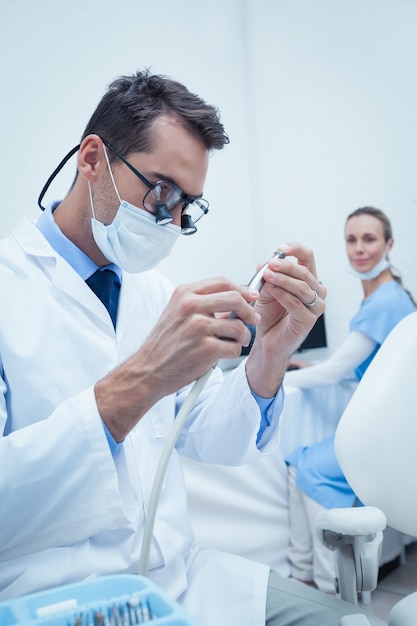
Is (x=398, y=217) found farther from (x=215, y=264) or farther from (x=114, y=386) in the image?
(x=114, y=386)

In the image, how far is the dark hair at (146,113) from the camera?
962 millimetres

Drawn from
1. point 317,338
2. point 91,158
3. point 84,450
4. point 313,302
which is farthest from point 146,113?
point 317,338

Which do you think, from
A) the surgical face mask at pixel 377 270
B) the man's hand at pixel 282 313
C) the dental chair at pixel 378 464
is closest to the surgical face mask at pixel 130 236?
the man's hand at pixel 282 313

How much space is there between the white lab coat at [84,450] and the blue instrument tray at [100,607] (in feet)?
0.64

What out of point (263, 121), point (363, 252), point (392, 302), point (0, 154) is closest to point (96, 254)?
point (0, 154)

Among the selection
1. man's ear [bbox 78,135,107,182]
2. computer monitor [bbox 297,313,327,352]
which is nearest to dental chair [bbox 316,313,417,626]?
man's ear [bbox 78,135,107,182]

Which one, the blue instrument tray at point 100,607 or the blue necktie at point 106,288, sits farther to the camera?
the blue necktie at point 106,288

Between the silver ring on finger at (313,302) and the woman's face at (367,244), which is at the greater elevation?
the woman's face at (367,244)

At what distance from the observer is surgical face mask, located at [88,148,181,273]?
3.13 ft

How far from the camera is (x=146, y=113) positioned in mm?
965

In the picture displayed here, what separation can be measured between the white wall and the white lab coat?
4.01 feet

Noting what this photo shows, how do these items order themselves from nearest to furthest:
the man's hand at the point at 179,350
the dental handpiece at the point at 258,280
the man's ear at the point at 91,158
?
1. the man's hand at the point at 179,350
2. the dental handpiece at the point at 258,280
3. the man's ear at the point at 91,158

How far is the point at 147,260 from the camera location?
3.28ft

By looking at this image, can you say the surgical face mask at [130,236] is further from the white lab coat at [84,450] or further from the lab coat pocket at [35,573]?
the lab coat pocket at [35,573]
